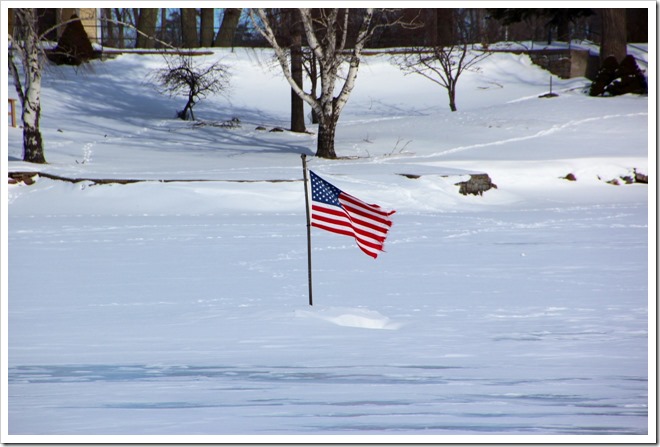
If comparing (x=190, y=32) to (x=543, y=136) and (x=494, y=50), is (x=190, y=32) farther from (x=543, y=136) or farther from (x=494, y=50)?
(x=543, y=136)

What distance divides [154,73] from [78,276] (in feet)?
84.4

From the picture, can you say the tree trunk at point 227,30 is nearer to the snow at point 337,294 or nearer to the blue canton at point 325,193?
the snow at point 337,294

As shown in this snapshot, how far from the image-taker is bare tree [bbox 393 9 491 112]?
32.8 m

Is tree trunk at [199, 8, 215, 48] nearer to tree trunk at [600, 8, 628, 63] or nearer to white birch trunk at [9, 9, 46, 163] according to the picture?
tree trunk at [600, 8, 628, 63]

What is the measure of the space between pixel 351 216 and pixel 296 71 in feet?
66.0

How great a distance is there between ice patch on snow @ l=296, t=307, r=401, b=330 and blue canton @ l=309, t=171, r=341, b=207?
1007mm

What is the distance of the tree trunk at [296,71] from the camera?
25844mm

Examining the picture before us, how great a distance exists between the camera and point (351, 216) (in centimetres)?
854

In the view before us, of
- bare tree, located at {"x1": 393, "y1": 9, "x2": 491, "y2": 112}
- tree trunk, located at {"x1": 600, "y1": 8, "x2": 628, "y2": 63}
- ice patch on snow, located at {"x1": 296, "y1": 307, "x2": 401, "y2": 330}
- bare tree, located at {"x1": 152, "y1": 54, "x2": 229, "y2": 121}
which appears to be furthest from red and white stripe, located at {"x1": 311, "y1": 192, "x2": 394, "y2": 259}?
tree trunk, located at {"x1": 600, "y1": 8, "x2": 628, "y2": 63}

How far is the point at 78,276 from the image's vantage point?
11.2 meters

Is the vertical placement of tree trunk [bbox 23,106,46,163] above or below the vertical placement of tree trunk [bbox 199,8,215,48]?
below

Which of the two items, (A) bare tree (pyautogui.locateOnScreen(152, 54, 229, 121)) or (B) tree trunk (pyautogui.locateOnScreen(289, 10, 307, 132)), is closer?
(B) tree trunk (pyautogui.locateOnScreen(289, 10, 307, 132))

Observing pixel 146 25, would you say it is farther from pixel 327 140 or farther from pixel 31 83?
pixel 31 83

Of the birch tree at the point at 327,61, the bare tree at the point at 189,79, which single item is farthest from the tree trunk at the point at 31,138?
the bare tree at the point at 189,79
